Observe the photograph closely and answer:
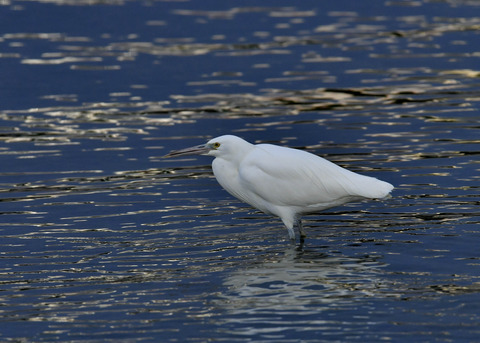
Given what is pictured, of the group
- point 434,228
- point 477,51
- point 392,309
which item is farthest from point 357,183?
point 477,51

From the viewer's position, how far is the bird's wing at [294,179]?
567 inches

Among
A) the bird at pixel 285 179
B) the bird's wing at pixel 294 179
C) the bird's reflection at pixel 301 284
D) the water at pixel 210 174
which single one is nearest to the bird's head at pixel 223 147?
the bird at pixel 285 179

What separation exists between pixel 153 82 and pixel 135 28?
21.7 feet

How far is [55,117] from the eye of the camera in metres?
23.4

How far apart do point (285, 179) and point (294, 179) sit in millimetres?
117

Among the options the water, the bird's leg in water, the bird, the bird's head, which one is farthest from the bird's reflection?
the bird's head

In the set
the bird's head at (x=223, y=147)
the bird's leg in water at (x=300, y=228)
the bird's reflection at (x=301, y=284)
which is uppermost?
the bird's head at (x=223, y=147)

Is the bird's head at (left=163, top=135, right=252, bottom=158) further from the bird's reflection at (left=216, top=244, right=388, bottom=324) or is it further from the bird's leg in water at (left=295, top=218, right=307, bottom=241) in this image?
the bird's reflection at (left=216, top=244, right=388, bottom=324)

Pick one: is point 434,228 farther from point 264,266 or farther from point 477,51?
point 477,51

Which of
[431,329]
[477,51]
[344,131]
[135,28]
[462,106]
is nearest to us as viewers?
[431,329]

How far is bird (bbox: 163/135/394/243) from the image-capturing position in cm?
1439

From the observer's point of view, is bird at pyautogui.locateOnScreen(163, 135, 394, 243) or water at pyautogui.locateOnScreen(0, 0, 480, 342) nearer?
water at pyautogui.locateOnScreen(0, 0, 480, 342)

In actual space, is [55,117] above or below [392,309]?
above

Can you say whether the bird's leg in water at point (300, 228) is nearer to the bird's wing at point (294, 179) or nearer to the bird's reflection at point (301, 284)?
the bird's wing at point (294, 179)
